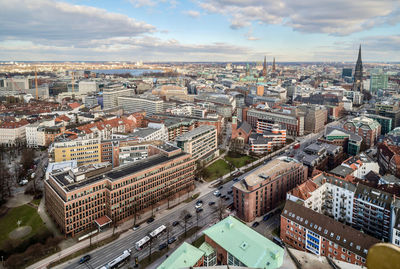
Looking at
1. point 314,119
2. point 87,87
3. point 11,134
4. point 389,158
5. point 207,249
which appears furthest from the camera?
point 87,87

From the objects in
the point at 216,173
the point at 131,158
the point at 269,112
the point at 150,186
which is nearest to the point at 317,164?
the point at 216,173

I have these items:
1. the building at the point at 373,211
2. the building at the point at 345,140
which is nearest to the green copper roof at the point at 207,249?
the building at the point at 373,211

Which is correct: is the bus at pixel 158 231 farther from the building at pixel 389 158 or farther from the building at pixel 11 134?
the building at pixel 11 134

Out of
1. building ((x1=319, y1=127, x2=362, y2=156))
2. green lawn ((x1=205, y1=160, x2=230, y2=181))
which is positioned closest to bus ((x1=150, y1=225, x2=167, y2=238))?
green lawn ((x1=205, y1=160, x2=230, y2=181))

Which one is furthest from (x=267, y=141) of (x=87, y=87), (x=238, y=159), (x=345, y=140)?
(x=87, y=87)

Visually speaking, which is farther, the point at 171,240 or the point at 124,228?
the point at 124,228

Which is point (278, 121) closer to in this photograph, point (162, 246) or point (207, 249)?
point (162, 246)

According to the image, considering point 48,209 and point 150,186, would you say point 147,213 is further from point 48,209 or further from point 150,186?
point 48,209

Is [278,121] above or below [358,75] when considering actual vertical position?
below
